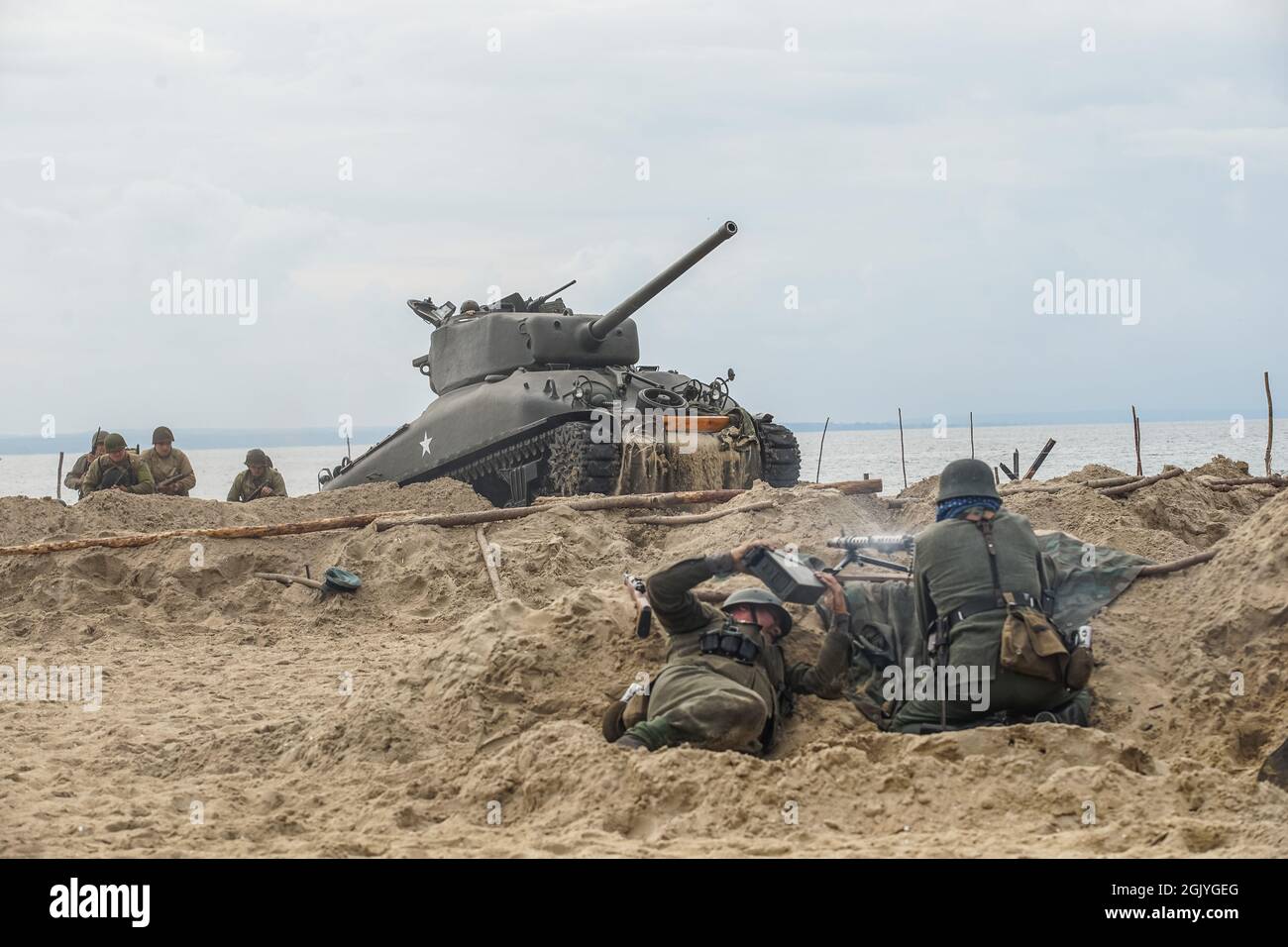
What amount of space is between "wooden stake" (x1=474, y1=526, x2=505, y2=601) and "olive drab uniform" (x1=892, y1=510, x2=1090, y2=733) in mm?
4592

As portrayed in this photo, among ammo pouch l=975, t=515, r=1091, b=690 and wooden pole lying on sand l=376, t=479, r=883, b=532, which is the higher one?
wooden pole lying on sand l=376, t=479, r=883, b=532

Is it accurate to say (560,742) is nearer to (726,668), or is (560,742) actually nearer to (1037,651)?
(726,668)

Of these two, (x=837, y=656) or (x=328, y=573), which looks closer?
(x=837, y=656)

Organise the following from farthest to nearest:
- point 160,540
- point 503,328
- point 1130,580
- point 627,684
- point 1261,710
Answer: point 503,328, point 160,540, point 1130,580, point 627,684, point 1261,710

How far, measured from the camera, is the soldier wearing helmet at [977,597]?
6.50 metres

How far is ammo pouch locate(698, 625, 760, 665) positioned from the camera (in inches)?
258

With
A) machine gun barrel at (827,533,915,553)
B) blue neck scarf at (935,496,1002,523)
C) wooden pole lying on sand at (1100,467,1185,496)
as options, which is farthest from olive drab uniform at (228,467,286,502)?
blue neck scarf at (935,496,1002,523)

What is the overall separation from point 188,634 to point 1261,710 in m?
7.50

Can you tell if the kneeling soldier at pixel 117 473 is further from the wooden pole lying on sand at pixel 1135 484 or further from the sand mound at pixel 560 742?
the wooden pole lying on sand at pixel 1135 484

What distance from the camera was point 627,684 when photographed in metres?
7.12

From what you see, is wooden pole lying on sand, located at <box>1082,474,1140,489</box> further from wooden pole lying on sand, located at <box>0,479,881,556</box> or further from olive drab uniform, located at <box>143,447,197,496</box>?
olive drab uniform, located at <box>143,447,197,496</box>

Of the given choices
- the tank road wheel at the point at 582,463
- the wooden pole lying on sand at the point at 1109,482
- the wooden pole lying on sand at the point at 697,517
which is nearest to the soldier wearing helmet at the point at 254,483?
the tank road wheel at the point at 582,463
